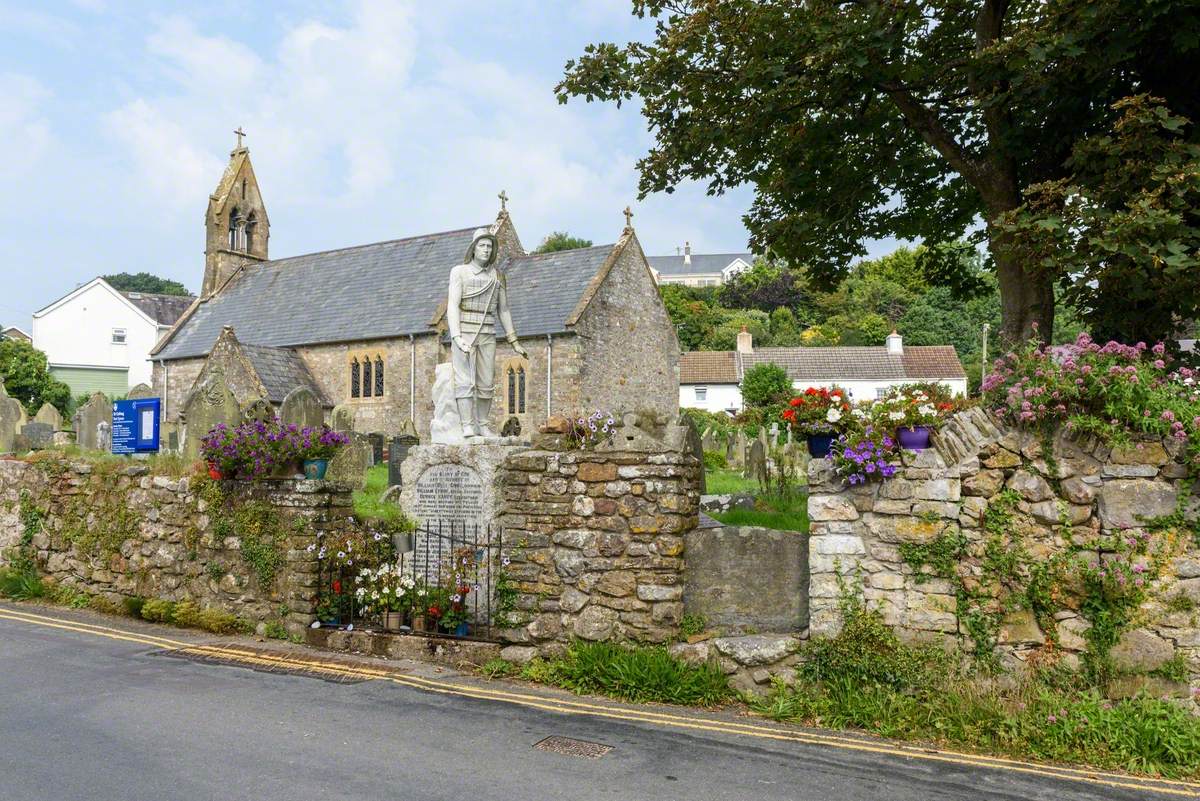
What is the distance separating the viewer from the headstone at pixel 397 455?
1589cm

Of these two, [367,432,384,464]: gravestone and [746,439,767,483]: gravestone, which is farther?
[367,432,384,464]: gravestone

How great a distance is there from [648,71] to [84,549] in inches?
380

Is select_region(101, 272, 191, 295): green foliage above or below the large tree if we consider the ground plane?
above

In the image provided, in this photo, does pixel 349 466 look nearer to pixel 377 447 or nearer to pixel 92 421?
pixel 92 421

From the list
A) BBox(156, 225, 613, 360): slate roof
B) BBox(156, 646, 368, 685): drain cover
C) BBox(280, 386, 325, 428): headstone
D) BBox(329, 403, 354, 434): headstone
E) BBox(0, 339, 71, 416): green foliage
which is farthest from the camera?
BBox(0, 339, 71, 416): green foliage

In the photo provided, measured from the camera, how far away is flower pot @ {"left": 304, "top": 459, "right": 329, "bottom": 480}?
9875 mm

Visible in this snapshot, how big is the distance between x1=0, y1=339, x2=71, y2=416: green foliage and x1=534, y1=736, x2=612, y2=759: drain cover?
50054 mm

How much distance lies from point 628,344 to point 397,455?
1632cm

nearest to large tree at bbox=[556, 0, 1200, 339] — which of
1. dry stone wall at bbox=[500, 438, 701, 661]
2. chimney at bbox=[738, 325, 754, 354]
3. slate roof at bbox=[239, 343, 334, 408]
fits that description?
dry stone wall at bbox=[500, 438, 701, 661]

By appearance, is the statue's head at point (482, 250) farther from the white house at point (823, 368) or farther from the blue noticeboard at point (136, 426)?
the white house at point (823, 368)

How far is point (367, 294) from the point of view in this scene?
1441 inches

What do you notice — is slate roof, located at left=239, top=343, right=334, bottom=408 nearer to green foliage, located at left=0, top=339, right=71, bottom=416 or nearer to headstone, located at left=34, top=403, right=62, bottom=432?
headstone, located at left=34, top=403, right=62, bottom=432

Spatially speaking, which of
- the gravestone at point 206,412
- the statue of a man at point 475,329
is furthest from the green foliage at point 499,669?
the gravestone at point 206,412

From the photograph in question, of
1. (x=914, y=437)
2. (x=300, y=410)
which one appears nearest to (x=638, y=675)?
(x=914, y=437)
